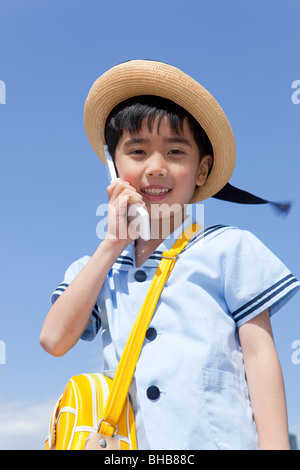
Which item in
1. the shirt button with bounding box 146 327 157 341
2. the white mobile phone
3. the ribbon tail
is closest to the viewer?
the shirt button with bounding box 146 327 157 341

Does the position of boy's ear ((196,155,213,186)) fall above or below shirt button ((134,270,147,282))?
above

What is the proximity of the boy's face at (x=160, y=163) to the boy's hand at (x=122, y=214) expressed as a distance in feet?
0.33

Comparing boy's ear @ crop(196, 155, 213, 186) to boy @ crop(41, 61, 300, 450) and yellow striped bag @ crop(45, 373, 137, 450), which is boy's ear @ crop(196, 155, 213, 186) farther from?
yellow striped bag @ crop(45, 373, 137, 450)

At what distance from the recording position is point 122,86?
348 centimetres

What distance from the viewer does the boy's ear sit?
3.57m

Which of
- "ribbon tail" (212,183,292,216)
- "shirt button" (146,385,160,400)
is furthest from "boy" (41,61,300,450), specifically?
"ribbon tail" (212,183,292,216)

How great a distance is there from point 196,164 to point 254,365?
115 centimetres

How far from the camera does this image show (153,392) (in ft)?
9.22

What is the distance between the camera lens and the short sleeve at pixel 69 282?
3275 millimetres

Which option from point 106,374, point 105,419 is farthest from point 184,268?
point 105,419

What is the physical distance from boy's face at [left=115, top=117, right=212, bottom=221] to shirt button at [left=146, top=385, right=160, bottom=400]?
995mm

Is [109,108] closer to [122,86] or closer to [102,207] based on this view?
[122,86]

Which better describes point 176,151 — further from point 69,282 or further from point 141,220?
point 69,282

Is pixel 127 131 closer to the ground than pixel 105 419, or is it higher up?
higher up
